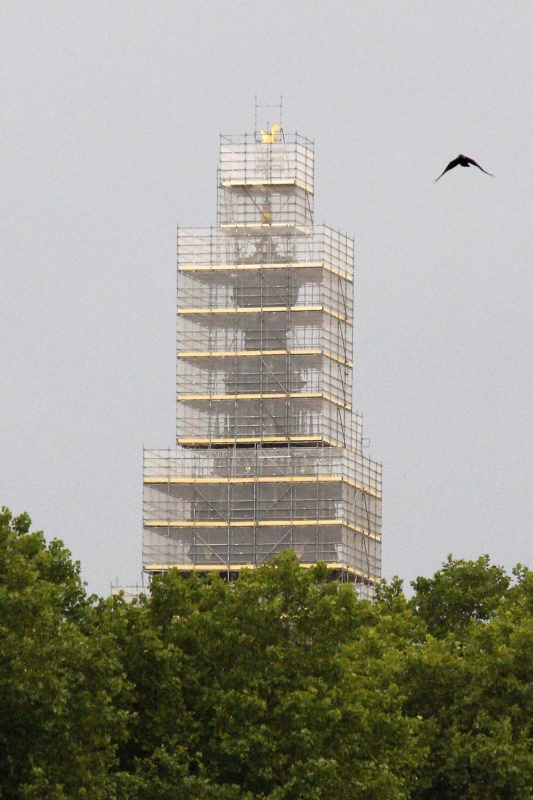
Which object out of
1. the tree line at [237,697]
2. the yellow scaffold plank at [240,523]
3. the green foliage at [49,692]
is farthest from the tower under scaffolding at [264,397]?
the green foliage at [49,692]

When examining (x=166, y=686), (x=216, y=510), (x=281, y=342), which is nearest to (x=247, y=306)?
(x=281, y=342)

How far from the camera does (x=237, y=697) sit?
6612 centimetres

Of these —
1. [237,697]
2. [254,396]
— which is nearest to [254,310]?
[254,396]

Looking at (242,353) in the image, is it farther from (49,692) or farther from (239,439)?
(49,692)

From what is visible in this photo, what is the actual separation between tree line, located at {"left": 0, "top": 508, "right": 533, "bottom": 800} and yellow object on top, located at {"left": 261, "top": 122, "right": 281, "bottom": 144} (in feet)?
250

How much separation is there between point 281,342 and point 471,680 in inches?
2648

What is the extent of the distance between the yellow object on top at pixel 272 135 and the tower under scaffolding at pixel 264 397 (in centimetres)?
13

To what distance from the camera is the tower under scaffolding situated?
135m

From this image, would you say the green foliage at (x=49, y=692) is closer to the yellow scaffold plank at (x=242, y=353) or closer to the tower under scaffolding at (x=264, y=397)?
the tower under scaffolding at (x=264, y=397)

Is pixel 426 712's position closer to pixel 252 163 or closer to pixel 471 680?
pixel 471 680

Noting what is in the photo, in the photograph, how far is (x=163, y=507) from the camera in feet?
447

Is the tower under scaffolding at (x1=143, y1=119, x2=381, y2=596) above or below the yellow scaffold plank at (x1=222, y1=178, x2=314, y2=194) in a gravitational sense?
below

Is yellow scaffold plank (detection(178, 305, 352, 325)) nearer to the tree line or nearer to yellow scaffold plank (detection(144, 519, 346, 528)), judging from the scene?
yellow scaffold plank (detection(144, 519, 346, 528))

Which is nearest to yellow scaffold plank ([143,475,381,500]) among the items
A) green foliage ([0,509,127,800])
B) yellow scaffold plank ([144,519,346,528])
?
yellow scaffold plank ([144,519,346,528])
